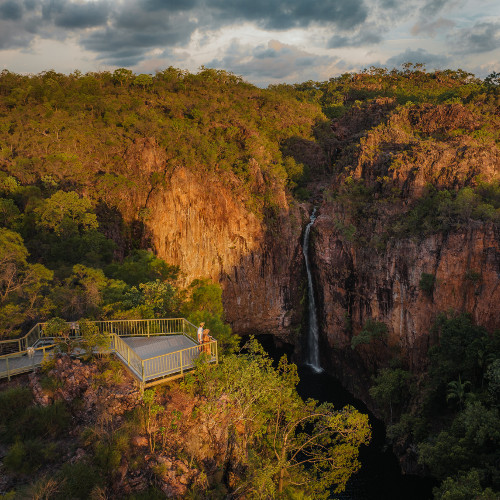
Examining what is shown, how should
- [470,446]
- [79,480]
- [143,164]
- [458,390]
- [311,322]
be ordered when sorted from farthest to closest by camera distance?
[311,322] < [143,164] < [458,390] < [470,446] < [79,480]

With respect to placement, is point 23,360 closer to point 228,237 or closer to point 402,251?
point 228,237

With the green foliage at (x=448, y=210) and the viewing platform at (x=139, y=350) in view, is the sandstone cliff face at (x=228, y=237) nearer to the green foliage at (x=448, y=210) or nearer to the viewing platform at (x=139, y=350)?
the green foliage at (x=448, y=210)

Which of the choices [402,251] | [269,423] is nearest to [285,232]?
[402,251]

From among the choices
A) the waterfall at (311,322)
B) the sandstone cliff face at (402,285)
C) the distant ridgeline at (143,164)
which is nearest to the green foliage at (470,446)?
the sandstone cliff face at (402,285)

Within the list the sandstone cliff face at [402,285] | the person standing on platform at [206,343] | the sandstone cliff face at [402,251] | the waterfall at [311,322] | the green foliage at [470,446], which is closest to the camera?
the person standing on platform at [206,343]

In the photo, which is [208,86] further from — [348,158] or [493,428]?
[493,428]

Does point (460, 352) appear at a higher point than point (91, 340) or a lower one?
lower
